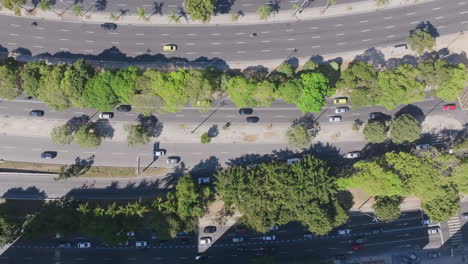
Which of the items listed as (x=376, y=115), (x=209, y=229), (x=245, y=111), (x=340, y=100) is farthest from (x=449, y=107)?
(x=209, y=229)

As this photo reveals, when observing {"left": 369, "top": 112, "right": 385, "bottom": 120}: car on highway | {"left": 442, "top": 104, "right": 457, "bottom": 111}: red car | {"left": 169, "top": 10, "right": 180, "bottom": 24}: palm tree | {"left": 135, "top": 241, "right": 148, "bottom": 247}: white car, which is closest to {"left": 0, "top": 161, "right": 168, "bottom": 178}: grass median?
{"left": 135, "top": 241, "right": 148, "bottom": 247}: white car

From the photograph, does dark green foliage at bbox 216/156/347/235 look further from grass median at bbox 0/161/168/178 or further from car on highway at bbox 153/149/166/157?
grass median at bbox 0/161/168/178

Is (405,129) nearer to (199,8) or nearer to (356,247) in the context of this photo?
(356,247)

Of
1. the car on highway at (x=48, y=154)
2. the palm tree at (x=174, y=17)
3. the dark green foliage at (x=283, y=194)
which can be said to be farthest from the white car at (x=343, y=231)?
the car on highway at (x=48, y=154)

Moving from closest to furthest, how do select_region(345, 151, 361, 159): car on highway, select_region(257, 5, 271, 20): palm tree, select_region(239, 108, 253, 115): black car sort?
select_region(257, 5, 271, 20): palm tree < select_region(239, 108, 253, 115): black car < select_region(345, 151, 361, 159): car on highway

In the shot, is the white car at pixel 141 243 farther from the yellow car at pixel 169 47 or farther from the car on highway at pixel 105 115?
the yellow car at pixel 169 47

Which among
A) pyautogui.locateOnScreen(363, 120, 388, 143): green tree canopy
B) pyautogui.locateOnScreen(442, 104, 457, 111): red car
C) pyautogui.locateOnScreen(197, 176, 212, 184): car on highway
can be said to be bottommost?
pyautogui.locateOnScreen(197, 176, 212, 184): car on highway

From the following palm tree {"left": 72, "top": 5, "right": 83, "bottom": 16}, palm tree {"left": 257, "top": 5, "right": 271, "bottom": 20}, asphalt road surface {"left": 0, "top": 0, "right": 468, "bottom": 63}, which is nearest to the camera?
palm tree {"left": 72, "top": 5, "right": 83, "bottom": 16}
